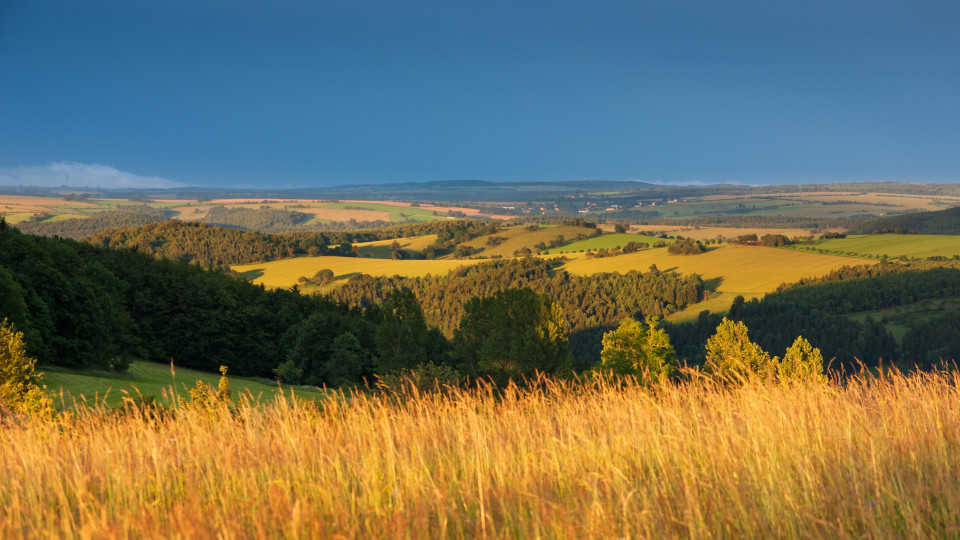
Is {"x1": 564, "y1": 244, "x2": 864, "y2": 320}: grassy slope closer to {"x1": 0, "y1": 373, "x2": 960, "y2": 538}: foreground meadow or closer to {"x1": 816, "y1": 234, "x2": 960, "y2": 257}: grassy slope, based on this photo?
{"x1": 816, "y1": 234, "x2": 960, "y2": 257}: grassy slope

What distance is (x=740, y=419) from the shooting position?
19.8ft

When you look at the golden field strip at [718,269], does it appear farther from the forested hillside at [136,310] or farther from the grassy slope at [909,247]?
the forested hillside at [136,310]

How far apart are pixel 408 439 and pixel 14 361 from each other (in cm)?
2386

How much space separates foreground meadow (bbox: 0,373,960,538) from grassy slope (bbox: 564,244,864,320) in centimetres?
15771

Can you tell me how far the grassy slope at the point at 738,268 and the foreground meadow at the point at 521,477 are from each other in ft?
517

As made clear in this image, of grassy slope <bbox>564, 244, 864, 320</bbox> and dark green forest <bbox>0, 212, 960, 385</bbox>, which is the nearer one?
dark green forest <bbox>0, 212, 960, 385</bbox>

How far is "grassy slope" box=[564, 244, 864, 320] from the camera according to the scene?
16212 centimetres

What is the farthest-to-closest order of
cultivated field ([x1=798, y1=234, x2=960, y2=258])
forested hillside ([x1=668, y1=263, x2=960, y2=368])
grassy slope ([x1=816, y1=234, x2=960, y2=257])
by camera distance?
grassy slope ([x1=816, y1=234, x2=960, y2=257])
cultivated field ([x1=798, y1=234, x2=960, y2=258])
forested hillside ([x1=668, y1=263, x2=960, y2=368])

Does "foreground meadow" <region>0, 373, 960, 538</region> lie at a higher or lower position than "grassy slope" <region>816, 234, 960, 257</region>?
higher

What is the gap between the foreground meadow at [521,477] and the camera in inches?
146

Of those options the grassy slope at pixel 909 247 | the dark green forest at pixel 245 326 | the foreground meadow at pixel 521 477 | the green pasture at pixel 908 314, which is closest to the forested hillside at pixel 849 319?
the dark green forest at pixel 245 326

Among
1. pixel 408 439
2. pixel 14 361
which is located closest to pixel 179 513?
pixel 408 439

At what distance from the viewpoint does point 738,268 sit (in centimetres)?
18188

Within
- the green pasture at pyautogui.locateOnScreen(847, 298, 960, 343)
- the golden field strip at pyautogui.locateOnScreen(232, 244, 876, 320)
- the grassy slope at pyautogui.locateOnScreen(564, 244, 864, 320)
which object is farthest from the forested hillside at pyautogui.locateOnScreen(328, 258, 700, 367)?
the green pasture at pyautogui.locateOnScreen(847, 298, 960, 343)
